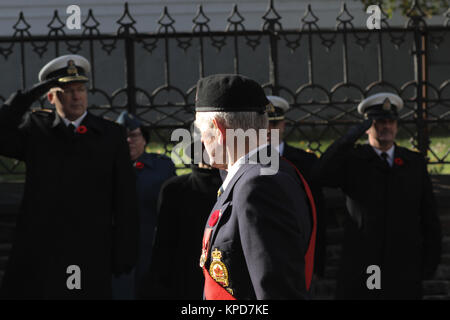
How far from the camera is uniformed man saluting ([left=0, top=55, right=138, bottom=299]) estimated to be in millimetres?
4164

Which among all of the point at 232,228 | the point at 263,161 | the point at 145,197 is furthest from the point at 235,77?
the point at 145,197

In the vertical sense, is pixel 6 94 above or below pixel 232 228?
above

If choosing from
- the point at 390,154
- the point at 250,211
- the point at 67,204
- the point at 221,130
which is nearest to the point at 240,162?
the point at 221,130

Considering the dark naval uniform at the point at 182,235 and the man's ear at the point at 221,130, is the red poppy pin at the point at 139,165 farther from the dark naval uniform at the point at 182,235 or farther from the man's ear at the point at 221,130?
the man's ear at the point at 221,130

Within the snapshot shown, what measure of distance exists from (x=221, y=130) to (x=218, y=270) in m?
0.47

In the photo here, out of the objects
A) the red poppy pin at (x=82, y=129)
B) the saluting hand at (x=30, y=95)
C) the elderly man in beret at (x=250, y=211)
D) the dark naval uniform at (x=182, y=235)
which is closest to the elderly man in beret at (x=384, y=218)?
the dark naval uniform at (x=182, y=235)

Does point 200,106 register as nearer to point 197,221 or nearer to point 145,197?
point 197,221

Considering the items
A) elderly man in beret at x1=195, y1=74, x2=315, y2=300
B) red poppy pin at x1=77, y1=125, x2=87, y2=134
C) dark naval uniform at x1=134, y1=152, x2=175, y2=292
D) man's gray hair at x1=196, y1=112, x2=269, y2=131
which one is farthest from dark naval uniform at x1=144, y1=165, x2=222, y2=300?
man's gray hair at x1=196, y1=112, x2=269, y2=131

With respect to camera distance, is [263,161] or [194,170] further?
[194,170]

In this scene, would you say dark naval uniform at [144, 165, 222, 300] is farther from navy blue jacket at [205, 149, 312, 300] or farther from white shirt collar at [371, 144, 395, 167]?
navy blue jacket at [205, 149, 312, 300]

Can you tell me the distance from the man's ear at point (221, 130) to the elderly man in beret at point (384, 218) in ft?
8.53

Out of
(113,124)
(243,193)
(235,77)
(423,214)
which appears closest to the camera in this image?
(243,193)

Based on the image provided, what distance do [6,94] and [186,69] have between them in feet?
10.3

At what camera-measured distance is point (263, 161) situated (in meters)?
2.22
